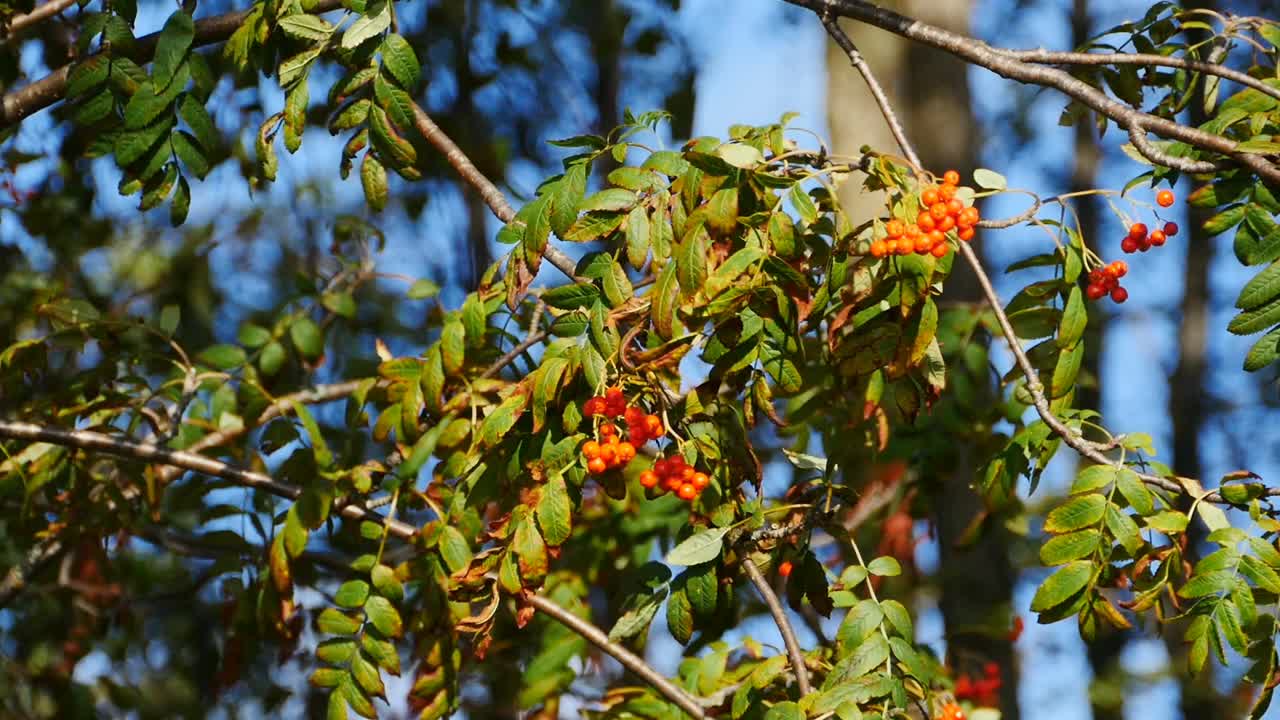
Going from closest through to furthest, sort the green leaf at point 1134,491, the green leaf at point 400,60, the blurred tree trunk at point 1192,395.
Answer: the green leaf at point 1134,491 → the green leaf at point 400,60 → the blurred tree trunk at point 1192,395

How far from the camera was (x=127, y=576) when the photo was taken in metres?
3.59

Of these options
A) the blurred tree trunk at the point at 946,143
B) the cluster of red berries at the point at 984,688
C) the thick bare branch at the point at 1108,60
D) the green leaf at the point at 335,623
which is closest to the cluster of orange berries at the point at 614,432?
the green leaf at the point at 335,623

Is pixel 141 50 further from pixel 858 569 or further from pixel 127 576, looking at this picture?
pixel 127 576

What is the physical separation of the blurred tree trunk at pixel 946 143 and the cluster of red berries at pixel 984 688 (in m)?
0.06

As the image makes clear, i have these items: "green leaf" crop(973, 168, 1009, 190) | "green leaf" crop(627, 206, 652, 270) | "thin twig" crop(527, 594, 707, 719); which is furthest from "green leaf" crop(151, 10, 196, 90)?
"green leaf" crop(973, 168, 1009, 190)

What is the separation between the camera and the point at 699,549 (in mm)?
1795

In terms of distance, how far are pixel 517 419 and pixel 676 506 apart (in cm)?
98

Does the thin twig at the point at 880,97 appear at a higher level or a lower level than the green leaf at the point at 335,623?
higher

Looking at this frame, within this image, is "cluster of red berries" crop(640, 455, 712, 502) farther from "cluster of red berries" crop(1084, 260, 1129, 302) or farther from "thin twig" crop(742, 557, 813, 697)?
"cluster of red berries" crop(1084, 260, 1129, 302)

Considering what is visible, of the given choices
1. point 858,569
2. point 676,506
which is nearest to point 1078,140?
point 676,506

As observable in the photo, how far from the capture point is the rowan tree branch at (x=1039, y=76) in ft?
5.33

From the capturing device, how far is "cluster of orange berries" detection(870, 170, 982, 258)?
1527mm

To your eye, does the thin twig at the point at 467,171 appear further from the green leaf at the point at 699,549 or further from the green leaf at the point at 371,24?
the green leaf at the point at 699,549

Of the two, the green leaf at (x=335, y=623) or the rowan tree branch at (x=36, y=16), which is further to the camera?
the rowan tree branch at (x=36, y=16)
